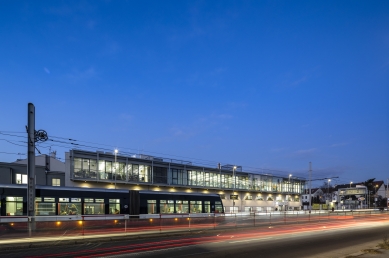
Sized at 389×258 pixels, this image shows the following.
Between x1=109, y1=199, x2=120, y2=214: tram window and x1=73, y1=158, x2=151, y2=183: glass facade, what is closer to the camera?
x1=109, y1=199, x2=120, y2=214: tram window

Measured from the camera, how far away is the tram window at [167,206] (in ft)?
118

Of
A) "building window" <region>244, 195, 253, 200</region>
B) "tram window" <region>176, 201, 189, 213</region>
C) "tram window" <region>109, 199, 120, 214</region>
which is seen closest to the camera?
"tram window" <region>109, 199, 120, 214</region>

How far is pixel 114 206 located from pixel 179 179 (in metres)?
30.5

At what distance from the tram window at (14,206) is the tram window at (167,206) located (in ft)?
43.3

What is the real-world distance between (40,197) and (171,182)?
1350 inches

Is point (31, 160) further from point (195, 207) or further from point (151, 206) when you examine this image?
point (195, 207)

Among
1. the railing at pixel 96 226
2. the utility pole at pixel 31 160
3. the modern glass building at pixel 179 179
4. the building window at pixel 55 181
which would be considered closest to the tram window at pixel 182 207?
the railing at pixel 96 226

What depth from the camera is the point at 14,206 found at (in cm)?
2689

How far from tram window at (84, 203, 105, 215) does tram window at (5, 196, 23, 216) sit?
5258 mm

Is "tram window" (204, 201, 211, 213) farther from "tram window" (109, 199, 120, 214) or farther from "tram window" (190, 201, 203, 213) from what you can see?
"tram window" (109, 199, 120, 214)

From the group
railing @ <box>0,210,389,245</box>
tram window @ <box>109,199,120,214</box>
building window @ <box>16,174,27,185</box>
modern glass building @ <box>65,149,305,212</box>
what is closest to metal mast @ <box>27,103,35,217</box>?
railing @ <box>0,210,389,245</box>

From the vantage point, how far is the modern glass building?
5100 centimetres

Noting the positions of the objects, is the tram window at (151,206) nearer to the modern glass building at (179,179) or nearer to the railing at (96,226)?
the railing at (96,226)

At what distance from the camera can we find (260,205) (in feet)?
256
